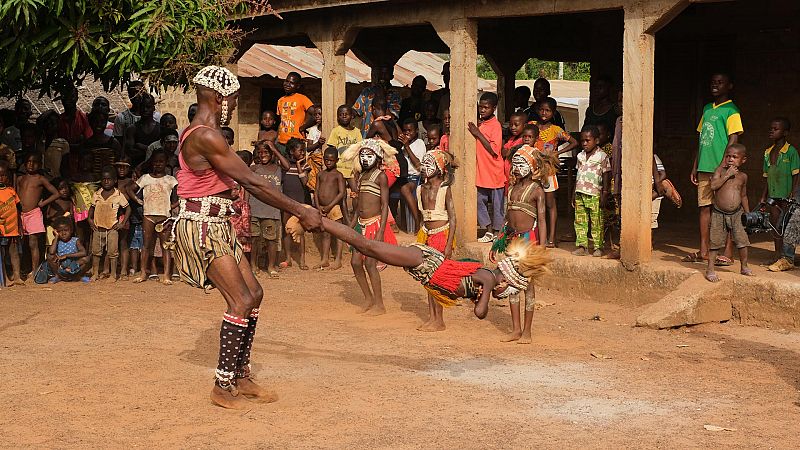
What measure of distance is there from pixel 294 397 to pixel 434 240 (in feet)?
9.76

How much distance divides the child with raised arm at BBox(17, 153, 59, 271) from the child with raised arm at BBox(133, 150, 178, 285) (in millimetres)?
997

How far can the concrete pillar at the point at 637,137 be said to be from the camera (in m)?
9.80

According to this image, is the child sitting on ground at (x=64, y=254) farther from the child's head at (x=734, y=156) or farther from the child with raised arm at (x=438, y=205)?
the child's head at (x=734, y=156)

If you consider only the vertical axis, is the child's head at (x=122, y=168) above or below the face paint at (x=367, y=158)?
below

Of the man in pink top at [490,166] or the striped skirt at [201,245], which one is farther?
the man in pink top at [490,166]

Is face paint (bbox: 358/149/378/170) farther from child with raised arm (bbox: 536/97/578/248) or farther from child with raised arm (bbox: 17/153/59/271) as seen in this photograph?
child with raised arm (bbox: 17/153/59/271)

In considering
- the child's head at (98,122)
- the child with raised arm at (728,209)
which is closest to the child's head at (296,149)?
the child's head at (98,122)

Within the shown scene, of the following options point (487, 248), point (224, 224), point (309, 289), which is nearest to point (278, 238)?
point (309, 289)

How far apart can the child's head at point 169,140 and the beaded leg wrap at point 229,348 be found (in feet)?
20.2

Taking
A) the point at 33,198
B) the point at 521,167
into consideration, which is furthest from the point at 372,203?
the point at 33,198

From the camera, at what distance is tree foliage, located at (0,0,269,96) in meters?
10.3

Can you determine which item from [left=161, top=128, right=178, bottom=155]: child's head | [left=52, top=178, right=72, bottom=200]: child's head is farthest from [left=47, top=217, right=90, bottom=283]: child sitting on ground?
[left=161, top=128, right=178, bottom=155]: child's head

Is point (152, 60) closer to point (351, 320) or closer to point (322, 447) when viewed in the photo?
point (351, 320)

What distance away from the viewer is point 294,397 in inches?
259
